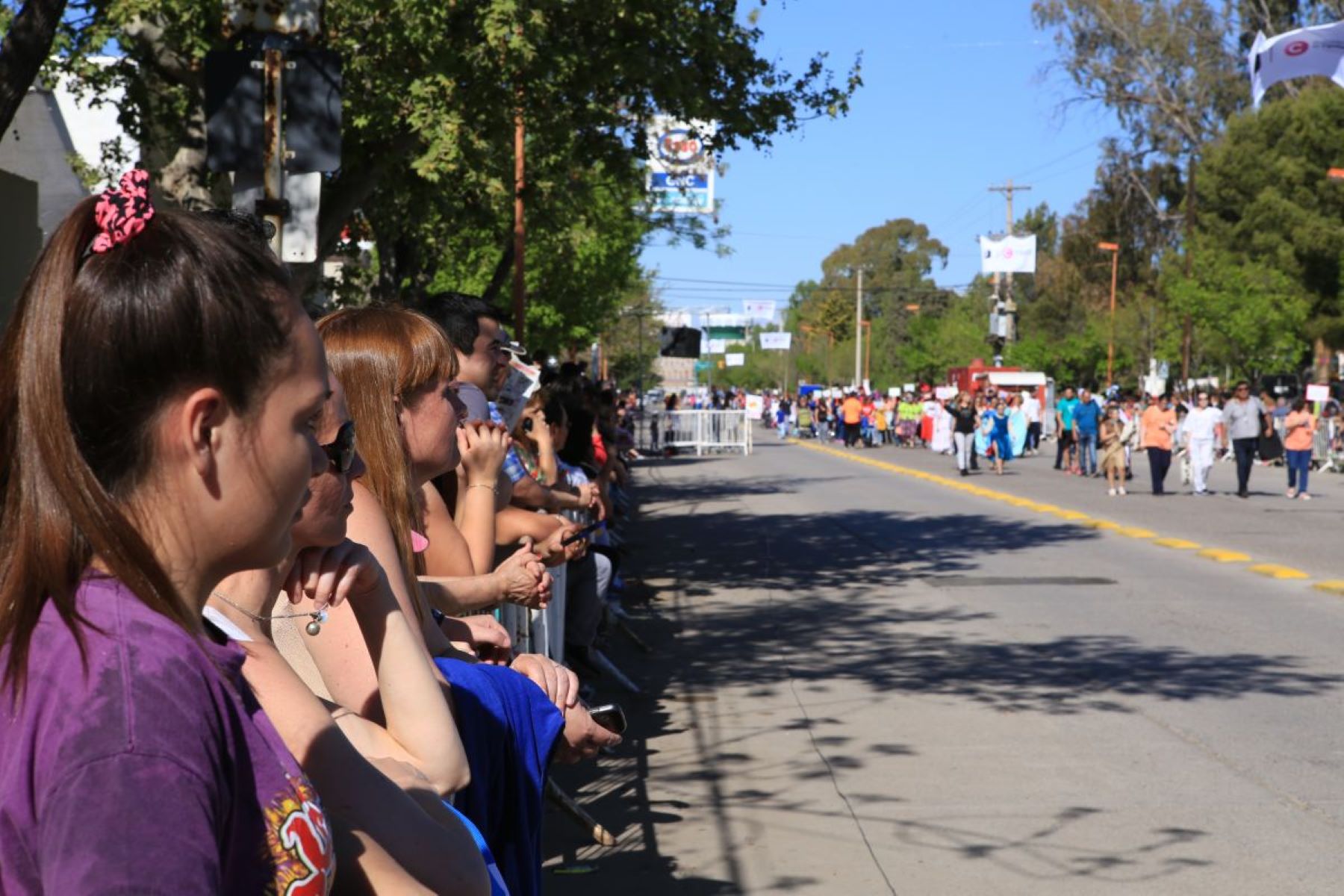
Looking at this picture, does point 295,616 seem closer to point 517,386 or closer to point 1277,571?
point 517,386

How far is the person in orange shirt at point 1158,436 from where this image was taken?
2719 cm

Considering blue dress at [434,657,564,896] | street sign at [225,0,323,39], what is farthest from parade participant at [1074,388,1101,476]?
blue dress at [434,657,564,896]

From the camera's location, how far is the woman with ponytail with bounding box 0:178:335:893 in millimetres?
1395

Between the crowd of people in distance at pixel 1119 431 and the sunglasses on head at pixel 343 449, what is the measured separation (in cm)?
2588

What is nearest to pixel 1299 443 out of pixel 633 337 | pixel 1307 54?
pixel 1307 54

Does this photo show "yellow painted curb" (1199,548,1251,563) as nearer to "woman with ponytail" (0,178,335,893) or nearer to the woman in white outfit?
the woman in white outfit

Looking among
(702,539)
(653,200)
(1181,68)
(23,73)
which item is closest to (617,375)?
(1181,68)

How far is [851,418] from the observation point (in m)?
55.4

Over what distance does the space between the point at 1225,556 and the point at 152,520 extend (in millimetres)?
16776

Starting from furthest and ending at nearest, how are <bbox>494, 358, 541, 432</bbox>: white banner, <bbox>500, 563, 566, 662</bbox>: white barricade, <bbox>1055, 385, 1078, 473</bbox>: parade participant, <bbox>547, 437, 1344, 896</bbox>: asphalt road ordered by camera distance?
<bbox>1055, 385, 1078, 473</bbox>: parade participant
<bbox>494, 358, 541, 432</bbox>: white banner
<bbox>500, 563, 566, 662</bbox>: white barricade
<bbox>547, 437, 1344, 896</bbox>: asphalt road

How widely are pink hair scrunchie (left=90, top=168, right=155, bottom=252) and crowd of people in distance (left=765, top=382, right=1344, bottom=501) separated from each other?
2635 cm

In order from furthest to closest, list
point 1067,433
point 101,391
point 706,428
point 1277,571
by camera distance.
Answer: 1. point 706,428
2. point 1067,433
3. point 1277,571
4. point 101,391

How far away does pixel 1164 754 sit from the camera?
7.97 m

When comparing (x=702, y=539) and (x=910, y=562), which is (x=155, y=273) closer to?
(x=910, y=562)
